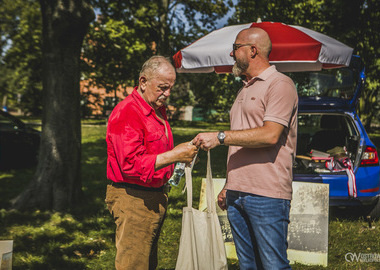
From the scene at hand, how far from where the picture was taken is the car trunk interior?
550cm

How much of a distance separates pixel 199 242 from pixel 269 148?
79 centimetres

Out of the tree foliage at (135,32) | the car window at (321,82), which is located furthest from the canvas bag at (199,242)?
the tree foliage at (135,32)

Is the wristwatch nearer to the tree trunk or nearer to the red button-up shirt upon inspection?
the red button-up shirt

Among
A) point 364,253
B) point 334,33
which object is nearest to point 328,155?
point 364,253

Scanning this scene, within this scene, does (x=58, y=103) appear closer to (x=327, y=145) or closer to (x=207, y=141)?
(x=207, y=141)

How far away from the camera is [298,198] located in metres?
3.94

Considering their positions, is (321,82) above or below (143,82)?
above

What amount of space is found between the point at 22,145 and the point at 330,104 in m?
7.60

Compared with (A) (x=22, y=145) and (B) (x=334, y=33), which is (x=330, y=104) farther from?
(B) (x=334, y=33)

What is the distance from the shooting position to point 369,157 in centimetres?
515

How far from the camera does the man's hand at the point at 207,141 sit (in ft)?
7.02

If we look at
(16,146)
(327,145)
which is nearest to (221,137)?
(327,145)

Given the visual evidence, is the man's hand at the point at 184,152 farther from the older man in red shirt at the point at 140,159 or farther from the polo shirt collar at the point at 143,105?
the polo shirt collar at the point at 143,105

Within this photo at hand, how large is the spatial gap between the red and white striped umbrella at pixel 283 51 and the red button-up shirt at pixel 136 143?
349 centimetres
